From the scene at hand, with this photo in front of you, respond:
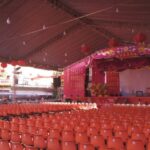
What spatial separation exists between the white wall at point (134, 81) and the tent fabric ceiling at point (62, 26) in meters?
4.84

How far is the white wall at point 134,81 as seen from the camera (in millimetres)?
27561

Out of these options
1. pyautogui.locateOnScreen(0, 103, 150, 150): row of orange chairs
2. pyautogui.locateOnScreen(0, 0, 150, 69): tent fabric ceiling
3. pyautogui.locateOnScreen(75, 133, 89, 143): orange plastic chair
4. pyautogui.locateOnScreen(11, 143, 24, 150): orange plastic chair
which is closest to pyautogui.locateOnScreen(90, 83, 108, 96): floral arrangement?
pyautogui.locateOnScreen(0, 0, 150, 69): tent fabric ceiling

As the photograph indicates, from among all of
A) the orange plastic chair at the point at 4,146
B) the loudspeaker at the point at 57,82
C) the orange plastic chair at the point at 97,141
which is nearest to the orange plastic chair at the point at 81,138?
the orange plastic chair at the point at 97,141

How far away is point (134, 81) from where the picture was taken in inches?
1109

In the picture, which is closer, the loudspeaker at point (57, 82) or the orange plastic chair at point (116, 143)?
the orange plastic chair at point (116, 143)

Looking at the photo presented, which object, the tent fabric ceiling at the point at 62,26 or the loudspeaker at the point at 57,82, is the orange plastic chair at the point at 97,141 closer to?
the tent fabric ceiling at the point at 62,26

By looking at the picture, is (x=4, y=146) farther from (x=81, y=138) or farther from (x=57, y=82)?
(x=57, y=82)

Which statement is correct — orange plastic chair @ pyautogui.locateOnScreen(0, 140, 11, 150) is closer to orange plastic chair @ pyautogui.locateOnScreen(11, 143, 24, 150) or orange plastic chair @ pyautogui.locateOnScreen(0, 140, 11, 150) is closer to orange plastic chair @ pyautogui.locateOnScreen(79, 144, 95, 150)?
orange plastic chair @ pyautogui.locateOnScreen(11, 143, 24, 150)

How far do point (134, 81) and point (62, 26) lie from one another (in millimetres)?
10838

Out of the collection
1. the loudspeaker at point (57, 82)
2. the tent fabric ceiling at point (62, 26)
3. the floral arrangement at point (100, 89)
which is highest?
the tent fabric ceiling at point (62, 26)

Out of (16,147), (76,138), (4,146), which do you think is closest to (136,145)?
(76,138)

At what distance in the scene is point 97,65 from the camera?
2441cm

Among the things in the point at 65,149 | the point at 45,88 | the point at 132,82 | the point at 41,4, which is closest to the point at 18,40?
the point at 41,4

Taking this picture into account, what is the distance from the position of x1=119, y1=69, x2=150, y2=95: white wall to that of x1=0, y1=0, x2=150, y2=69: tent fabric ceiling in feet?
15.9
